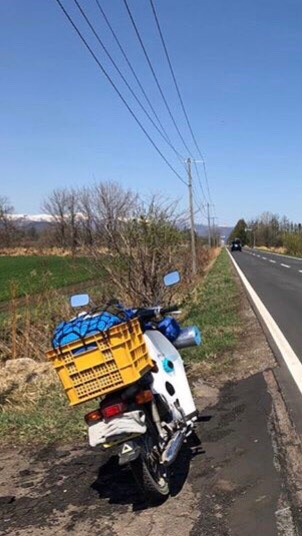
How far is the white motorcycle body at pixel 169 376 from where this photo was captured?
4.11 m

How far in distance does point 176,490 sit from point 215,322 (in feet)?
25.9

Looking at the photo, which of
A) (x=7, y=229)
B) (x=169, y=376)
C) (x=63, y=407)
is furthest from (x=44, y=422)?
(x=7, y=229)

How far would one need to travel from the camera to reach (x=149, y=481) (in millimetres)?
3615

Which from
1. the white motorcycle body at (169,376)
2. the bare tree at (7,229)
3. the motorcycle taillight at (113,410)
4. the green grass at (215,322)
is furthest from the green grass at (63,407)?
the bare tree at (7,229)

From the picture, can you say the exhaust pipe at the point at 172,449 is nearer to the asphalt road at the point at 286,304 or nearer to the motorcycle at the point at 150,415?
the motorcycle at the point at 150,415

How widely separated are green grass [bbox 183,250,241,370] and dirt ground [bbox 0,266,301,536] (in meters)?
2.84

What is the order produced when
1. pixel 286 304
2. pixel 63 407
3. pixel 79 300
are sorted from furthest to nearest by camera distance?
pixel 286 304, pixel 63 407, pixel 79 300

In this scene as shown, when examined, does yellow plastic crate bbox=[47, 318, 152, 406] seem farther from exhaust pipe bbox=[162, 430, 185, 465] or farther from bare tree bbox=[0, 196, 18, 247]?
bare tree bbox=[0, 196, 18, 247]

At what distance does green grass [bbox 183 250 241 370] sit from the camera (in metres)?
8.49

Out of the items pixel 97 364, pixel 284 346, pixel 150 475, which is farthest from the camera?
pixel 284 346

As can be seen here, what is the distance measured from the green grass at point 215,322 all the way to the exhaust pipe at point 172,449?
3.66 meters

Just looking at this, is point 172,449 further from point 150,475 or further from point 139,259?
point 139,259

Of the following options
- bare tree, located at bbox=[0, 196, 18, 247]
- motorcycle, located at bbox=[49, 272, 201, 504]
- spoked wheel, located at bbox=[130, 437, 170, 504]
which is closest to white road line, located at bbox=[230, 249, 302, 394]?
motorcycle, located at bbox=[49, 272, 201, 504]

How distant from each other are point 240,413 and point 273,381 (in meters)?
1.25
